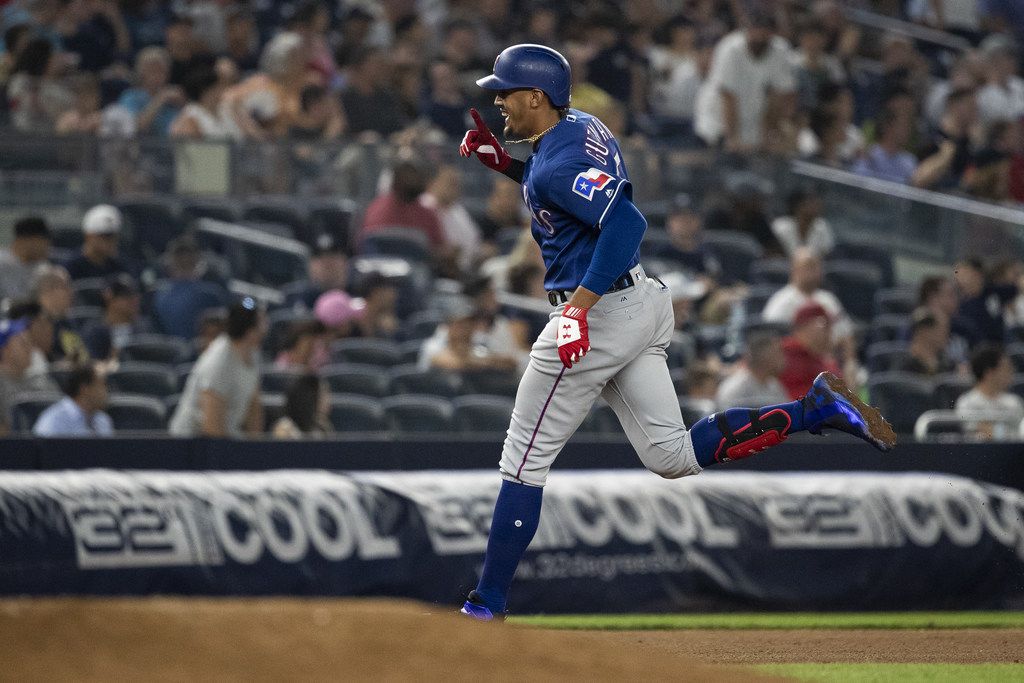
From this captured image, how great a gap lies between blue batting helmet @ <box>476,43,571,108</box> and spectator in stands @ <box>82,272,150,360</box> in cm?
511

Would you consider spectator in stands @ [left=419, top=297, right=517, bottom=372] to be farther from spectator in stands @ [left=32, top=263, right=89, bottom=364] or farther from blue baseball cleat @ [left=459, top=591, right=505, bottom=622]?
blue baseball cleat @ [left=459, top=591, right=505, bottom=622]

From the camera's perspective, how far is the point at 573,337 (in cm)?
559

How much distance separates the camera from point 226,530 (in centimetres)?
774

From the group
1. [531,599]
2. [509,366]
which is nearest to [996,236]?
[509,366]

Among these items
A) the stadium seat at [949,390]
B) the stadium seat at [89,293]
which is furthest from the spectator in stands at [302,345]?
the stadium seat at [949,390]

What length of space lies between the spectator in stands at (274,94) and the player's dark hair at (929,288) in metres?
5.14

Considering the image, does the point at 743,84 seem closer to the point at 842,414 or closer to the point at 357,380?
the point at 357,380

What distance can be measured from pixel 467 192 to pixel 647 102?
2905 mm

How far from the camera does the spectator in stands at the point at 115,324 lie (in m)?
10.2

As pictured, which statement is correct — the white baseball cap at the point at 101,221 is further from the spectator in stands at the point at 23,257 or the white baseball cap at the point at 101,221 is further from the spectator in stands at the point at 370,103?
the spectator in stands at the point at 370,103

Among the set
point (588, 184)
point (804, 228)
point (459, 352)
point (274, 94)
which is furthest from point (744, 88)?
point (588, 184)

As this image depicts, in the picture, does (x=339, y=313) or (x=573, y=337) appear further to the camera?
(x=339, y=313)

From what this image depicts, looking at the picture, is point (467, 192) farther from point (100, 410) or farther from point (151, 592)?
point (151, 592)

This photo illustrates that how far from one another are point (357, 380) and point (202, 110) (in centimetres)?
313
